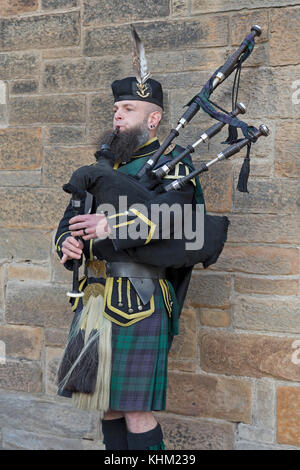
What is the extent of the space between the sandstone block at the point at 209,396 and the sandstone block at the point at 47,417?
0.52m

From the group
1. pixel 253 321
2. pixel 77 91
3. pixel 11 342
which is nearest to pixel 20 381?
pixel 11 342

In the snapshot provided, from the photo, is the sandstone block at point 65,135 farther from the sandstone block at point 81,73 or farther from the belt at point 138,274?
the belt at point 138,274

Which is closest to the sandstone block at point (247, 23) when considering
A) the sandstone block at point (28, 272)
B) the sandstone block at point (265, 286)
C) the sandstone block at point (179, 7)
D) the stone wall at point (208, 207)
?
the stone wall at point (208, 207)

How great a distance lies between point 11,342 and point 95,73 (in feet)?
5.59

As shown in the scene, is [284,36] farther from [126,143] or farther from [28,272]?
[28,272]

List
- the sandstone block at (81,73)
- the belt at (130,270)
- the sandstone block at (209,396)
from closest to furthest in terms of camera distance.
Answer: the belt at (130,270) → the sandstone block at (209,396) → the sandstone block at (81,73)

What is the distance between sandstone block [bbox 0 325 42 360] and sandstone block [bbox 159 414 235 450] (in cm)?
86

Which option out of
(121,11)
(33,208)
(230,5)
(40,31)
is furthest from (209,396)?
(40,31)

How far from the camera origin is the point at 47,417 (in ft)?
11.2

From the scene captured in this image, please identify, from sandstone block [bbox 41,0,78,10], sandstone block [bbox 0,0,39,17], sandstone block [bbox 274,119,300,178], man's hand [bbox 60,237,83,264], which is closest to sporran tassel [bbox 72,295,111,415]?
man's hand [bbox 60,237,83,264]

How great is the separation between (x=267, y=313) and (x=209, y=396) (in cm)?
57

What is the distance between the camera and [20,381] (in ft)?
11.4

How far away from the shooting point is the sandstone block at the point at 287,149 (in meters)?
2.94

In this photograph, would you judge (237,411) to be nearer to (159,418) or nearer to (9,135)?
(159,418)
